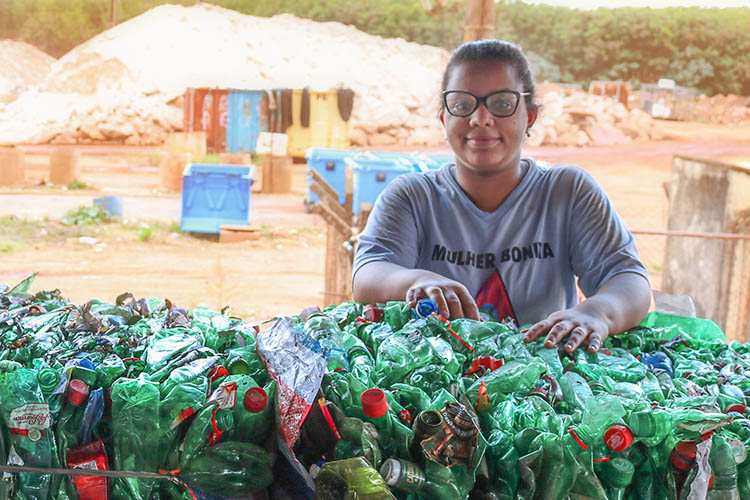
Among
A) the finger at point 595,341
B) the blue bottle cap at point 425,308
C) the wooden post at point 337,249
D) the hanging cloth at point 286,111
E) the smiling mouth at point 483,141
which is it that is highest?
the hanging cloth at point 286,111

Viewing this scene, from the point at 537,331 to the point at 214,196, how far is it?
868 centimetres

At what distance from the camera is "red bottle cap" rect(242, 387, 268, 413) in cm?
103

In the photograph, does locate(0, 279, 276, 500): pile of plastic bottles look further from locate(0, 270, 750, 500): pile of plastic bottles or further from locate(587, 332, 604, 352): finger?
locate(587, 332, 604, 352): finger

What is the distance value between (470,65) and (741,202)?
654 centimetres

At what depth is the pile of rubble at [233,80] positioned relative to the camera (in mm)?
16969

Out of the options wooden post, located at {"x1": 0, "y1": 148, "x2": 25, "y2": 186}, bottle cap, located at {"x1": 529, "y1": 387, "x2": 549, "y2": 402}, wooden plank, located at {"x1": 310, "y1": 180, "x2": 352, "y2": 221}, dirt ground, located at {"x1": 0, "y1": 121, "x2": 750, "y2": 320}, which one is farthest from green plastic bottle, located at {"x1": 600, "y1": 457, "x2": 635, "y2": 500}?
wooden post, located at {"x1": 0, "y1": 148, "x2": 25, "y2": 186}

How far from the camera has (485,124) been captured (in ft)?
6.04

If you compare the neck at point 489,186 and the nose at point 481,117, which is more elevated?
the nose at point 481,117

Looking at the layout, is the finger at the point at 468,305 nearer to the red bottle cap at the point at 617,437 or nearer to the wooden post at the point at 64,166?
the red bottle cap at the point at 617,437

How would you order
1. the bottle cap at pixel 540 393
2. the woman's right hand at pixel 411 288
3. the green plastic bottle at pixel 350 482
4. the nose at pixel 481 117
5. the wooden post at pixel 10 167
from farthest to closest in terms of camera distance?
the wooden post at pixel 10 167 → the nose at pixel 481 117 → the woman's right hand at pixel 411 288 → the bottle cap at pixel 540 393 → the green plastic bottle at pixel 350 482

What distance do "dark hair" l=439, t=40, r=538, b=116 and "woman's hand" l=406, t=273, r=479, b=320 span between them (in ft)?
1.99

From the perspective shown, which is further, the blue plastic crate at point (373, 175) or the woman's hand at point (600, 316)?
the blue plastic crate at point (373, 175)

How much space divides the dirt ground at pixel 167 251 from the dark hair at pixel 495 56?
6.28 metres

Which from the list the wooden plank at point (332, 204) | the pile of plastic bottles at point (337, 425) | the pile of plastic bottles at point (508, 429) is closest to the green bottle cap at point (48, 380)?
the pile of plastic bottles at point (337, 425)
